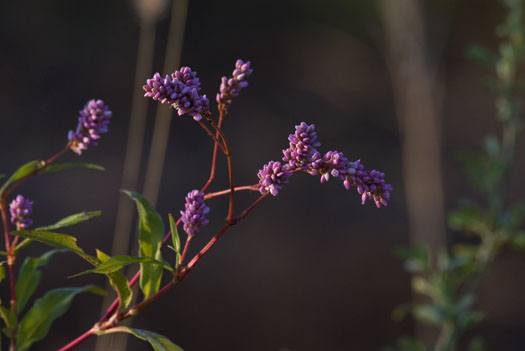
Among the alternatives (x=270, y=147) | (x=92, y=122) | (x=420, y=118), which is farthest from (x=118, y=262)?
(x=270, y=147)

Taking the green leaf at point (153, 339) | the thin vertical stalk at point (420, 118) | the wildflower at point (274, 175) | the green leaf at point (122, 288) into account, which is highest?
the thin vertical stalk at point (420, 118)

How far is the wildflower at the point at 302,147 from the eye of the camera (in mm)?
542

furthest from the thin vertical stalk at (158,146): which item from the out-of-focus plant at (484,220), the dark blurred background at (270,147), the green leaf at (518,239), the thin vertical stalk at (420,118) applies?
the green leaf at (518,239)

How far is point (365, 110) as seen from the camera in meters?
5.01

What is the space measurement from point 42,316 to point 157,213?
0.62ft

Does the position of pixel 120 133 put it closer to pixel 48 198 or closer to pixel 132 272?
pixel 48 198

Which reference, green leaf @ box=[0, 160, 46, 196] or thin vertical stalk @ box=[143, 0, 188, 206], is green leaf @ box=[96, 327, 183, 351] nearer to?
green leaf @ box=[0, 160, 46, 196]

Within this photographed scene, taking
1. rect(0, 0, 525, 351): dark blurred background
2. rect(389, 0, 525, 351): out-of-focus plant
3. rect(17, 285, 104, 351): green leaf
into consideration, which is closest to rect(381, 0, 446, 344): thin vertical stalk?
rect(0, 0, 525, 351): dark blurred background

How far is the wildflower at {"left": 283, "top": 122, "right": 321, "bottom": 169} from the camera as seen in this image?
54cm

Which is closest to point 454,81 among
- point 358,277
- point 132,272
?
point 358,277

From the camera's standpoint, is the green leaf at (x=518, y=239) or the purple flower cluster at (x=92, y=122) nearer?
the purple flower cluster at (x=92, y=122)

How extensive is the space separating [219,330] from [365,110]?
2.51 metres

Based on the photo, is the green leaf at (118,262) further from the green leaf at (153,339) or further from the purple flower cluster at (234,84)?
the purple flower cluster at (234,84)

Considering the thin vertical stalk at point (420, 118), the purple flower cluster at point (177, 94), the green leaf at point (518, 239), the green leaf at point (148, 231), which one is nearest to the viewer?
the purple flower cluster at point (177, 94)
